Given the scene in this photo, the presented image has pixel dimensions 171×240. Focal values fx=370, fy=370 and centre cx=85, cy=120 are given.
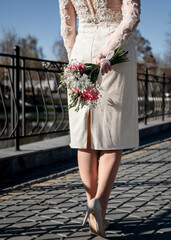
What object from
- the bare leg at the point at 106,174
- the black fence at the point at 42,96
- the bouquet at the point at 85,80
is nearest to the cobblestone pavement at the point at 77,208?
the bare leg at the point at 106,174

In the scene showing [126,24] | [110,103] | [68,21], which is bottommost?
[110,103]

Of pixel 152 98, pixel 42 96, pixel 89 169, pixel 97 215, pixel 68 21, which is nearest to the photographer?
pixel 97 215

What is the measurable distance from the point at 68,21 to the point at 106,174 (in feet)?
3.96

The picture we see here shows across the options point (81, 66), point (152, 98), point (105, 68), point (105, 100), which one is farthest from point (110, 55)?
point (152, 98)

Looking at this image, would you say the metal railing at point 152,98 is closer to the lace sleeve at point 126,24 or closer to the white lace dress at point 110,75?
the white lace dress at point 110,75

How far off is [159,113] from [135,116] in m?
8.67

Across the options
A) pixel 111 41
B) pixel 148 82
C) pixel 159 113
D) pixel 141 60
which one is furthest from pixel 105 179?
pixel 141 60

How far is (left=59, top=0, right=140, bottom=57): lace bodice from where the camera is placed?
2.52 meters

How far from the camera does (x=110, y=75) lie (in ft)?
8.53

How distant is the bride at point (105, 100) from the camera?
8.32 feet

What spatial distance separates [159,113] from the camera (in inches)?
440

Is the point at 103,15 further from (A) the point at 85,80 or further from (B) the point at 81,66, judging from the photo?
(A) the point at 85,80

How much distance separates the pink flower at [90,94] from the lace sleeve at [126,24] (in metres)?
0.29

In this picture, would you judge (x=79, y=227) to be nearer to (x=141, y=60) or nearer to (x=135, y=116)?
(x=135, y=116)
